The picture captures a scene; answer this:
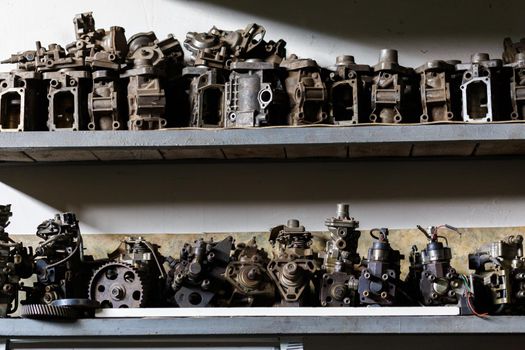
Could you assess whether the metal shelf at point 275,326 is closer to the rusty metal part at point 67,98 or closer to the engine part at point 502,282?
the engine part at point 502,282

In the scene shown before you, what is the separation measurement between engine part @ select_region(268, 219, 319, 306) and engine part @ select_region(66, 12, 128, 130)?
0.61m

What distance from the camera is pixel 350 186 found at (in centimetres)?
283

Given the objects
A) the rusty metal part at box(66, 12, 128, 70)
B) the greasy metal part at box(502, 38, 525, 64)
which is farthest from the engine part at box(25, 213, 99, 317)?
the greasy metal part at box(502, 38, 525, 64)

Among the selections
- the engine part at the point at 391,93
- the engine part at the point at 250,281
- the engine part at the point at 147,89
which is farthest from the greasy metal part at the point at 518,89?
the engine part at the point at 147,89

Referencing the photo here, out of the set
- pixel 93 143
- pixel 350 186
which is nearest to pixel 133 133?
pixel 93 143

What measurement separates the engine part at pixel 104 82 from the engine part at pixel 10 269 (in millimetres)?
417

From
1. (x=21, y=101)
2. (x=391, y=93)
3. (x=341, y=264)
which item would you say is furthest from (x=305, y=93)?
(x=21, y=101)

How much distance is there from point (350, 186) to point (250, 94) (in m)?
Answer: 0.51

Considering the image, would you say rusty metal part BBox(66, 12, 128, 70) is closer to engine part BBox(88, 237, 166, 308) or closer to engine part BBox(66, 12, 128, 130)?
engine part BBox(66, 12, 128, 130)

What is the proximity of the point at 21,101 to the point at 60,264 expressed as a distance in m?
0.51

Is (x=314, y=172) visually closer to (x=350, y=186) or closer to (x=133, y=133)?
(x=350, y=186)

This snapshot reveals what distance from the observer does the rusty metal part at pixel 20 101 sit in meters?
2.60

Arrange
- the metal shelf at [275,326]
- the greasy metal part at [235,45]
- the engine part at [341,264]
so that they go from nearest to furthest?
the metal shelf at [275,326] < the engine part at [341,264] < the greasy metal part at [235,45]

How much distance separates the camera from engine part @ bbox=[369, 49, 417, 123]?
255 centimetres
